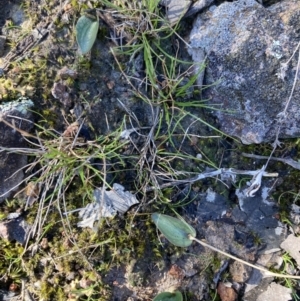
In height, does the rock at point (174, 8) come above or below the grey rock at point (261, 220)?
above

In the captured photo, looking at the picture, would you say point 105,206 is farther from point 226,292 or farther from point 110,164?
point 226,292

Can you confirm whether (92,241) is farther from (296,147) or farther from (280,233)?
(296,147)

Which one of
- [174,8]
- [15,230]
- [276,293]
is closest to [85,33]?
[174,8]

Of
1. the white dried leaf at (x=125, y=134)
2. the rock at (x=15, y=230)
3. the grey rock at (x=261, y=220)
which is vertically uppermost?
the white dried leaf at (x=125, y=134)

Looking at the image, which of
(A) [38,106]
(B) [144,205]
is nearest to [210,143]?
(B) [144,205]

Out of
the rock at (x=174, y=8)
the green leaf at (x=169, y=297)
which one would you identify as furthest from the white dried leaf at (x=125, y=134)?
the green leaf at (x=169, y=297)

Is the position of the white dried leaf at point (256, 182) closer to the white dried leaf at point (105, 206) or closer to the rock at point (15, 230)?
the white dried leaf at point (105, 206)

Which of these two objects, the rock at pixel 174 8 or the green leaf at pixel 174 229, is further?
the rock at pixel 174 8

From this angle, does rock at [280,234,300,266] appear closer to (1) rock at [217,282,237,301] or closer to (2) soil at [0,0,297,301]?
(2) soil at [0,0,297,301]
